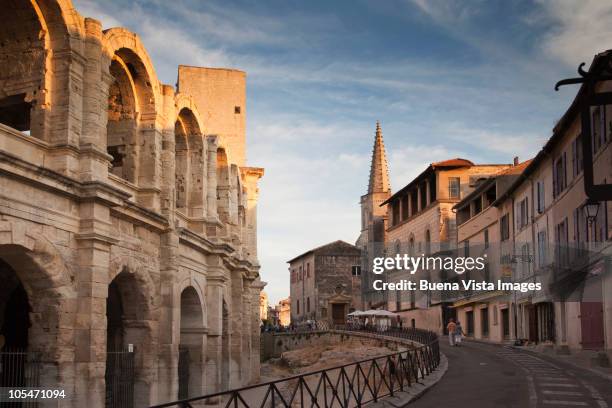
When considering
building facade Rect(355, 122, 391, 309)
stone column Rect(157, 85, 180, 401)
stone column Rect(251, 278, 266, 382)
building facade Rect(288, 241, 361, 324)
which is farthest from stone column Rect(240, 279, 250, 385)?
building facade Rect(288, 241, 361, 324)

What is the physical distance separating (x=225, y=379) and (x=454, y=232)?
106 ft

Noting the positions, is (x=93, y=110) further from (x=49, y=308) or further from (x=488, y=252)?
(x=488, y=252)

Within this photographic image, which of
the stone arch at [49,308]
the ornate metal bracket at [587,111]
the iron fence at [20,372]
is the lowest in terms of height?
the iron fence at [20,372]

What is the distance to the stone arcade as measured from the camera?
45.4 ft

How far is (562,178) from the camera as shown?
102ft

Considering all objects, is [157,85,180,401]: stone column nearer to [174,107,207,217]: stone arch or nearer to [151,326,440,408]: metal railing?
[151,326,440,408]: metal railing

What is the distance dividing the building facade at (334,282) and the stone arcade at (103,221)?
1954 inches

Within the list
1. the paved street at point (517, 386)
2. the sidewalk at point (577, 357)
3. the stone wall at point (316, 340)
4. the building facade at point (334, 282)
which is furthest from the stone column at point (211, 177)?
the building facade at point (334, 282)

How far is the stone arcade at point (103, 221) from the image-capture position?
45.4 feet

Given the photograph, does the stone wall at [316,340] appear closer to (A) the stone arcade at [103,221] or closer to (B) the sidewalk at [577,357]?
(B) the sidewalk at [577,357]

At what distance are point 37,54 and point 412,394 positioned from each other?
35.0 feet

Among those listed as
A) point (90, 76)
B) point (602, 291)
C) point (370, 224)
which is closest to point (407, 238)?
point (370, 224)

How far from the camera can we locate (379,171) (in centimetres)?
8775

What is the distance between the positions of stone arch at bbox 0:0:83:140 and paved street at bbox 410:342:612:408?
9556 millimetres
